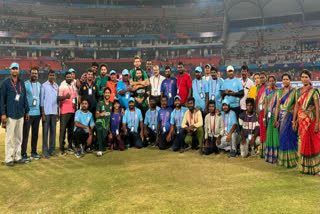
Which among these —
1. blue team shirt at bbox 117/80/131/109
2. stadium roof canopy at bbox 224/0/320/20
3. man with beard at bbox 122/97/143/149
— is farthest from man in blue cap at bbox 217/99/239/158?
stadium roof canopy at bbox 224/0/320/20

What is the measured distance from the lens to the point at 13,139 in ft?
17.8

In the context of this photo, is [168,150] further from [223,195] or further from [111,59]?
[111,59]

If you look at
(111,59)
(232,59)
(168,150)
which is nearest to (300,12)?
(232,59)

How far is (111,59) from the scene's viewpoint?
3844 centimetres

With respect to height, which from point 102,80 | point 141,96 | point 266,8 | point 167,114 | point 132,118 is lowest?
point 132,118

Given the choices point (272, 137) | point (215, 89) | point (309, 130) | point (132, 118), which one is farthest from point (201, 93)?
point (309, 130)

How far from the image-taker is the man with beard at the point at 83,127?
20.7ft

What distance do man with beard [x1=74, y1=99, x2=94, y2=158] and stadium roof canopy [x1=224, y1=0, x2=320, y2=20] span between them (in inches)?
1675

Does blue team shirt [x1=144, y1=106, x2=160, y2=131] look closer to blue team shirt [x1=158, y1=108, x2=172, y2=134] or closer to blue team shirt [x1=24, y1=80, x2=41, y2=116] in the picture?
blue team shirt [x1=158, y1=108, x2=172, y2=134]

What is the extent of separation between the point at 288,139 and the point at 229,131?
4.93 feet

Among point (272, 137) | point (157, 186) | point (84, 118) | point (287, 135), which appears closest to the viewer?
point (157, 186)

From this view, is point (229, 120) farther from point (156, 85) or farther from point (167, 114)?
point (156, 85)

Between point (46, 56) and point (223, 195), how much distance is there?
40.8m

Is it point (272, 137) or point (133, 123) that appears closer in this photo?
point (272, 137)
